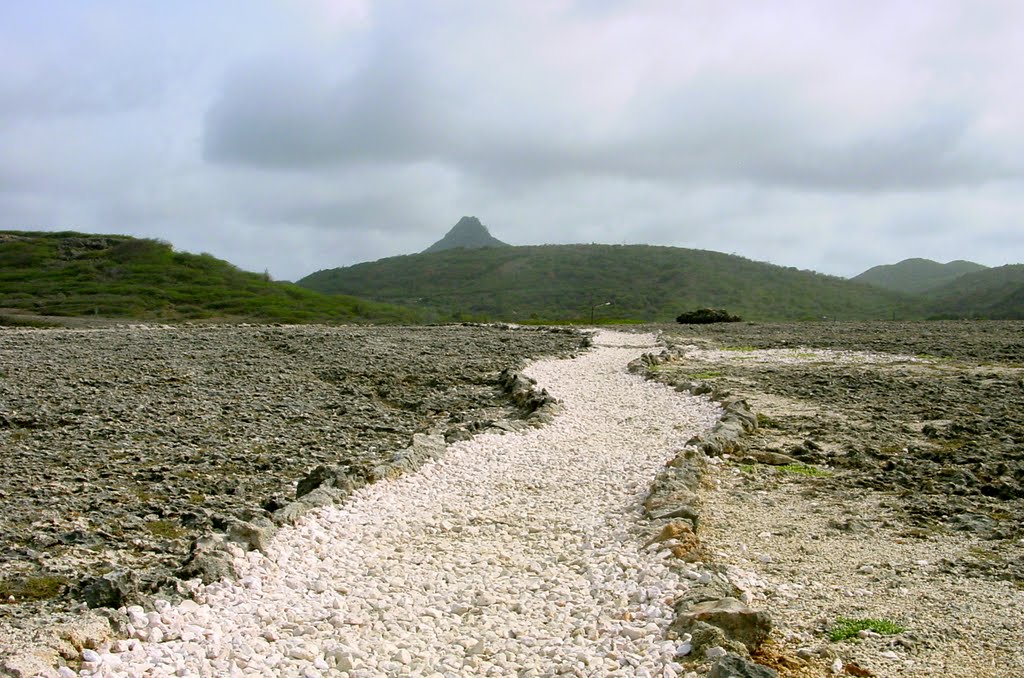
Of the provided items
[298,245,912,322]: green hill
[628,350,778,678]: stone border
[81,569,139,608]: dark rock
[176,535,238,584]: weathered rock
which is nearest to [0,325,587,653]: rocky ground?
[176,535,238,584]: weathered rock

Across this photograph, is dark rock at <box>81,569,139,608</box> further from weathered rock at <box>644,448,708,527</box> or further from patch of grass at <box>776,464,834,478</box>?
patch of grass at <box>776,464,834,478</box>

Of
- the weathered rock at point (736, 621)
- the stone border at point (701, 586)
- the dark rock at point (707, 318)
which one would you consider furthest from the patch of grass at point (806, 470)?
the dark rock at point (707, 318)

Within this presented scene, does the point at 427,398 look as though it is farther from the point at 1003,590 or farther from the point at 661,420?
the point at 1003,590

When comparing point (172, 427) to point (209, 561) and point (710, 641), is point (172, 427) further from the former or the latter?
point (710, 641)

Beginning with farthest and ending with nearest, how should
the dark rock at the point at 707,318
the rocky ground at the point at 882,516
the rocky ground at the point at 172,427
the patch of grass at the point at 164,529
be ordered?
the dark rock at the point at 707,318 < the patch of grass at the point at 164,529 < the rocky ground at the point at 172,427 < the rocky ground at the point at 882,516

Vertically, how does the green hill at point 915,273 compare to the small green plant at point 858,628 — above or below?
above

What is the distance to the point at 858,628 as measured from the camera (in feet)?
18.9

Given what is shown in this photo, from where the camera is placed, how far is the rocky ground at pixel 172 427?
7969 mm

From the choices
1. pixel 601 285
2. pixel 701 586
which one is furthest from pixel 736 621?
pixel 601 285

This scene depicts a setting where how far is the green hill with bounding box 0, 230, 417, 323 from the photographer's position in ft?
133

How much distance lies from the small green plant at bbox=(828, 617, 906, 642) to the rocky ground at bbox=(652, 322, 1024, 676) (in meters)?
0.07

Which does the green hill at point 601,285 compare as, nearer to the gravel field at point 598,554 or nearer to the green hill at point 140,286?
the green hill at point 140,286

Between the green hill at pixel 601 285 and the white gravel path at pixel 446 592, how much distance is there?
6199cm

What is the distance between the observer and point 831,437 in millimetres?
12867
